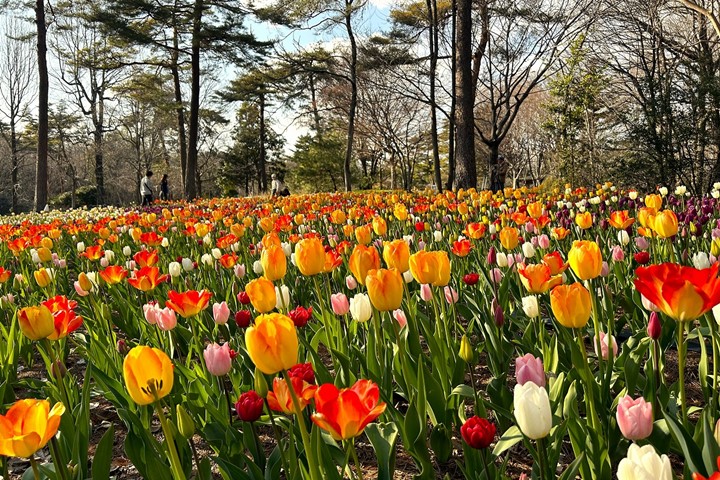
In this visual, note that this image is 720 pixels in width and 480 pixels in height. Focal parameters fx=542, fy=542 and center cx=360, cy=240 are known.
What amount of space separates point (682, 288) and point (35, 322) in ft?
4.99

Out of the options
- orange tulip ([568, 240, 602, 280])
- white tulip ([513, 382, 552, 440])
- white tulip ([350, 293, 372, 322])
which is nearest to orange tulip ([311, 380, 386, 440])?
white tulip ([513, 382, 552, 440])

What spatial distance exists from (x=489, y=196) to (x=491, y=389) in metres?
4.89

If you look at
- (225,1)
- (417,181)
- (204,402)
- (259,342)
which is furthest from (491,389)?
(417,181)

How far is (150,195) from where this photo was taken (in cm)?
1670

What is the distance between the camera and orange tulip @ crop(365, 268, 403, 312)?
1.37 meters

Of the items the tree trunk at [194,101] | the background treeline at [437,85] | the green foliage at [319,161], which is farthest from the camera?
the green foliage at [319,161]

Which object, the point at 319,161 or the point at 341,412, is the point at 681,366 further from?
the point at 319,161

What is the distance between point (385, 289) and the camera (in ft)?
4.50

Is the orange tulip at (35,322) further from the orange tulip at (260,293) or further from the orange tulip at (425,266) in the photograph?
the orange tulip at (425,266)

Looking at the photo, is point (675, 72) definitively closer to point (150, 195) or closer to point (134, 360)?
point (134, 360)

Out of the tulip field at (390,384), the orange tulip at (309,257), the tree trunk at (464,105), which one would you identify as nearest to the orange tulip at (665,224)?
the tulip field at (390,384)

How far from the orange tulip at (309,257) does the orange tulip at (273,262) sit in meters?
0.08

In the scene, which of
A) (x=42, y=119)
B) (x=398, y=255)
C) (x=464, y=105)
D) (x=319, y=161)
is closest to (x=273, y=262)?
(x=398, y=255)

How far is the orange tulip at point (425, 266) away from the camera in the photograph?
1621 millimetres
